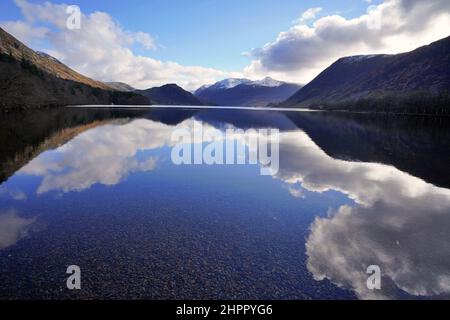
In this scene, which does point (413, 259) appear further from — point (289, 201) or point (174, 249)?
point (174, 249)

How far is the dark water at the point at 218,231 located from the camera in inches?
416

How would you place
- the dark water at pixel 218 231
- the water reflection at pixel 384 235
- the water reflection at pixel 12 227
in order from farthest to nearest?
the water reflection at pixel 12 227 → the water reflection at pixel 384 235 → the dark water at pixel 218 231

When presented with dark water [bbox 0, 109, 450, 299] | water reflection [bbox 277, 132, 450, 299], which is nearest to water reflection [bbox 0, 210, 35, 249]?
dark water [bbox 0, 109, 450, 299]

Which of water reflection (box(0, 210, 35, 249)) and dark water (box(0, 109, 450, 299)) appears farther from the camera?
water reflection (box(0, 210, 35, 249))

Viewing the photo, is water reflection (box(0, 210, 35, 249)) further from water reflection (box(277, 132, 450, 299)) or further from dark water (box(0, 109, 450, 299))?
water reflection (box(277, 132, 450, 299))

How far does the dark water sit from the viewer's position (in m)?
10.6

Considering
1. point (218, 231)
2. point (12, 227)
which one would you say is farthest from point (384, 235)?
point (12, 227)

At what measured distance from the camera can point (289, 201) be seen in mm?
20703

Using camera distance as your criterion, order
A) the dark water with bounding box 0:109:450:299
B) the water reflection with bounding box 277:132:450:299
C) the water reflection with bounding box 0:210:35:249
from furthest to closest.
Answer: the water reflection with bounding box 0:210:35:249
the water reflection with bounding box 277:132:450:299
the dark water with bounding box 0:109:450:299

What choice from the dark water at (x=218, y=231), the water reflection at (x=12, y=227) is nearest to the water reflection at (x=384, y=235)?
the dark water at (x=218, y=231)

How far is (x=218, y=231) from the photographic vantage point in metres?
15.3

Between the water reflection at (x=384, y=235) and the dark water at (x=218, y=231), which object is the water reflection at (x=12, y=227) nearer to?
the dark water at (x=218, y=231)
